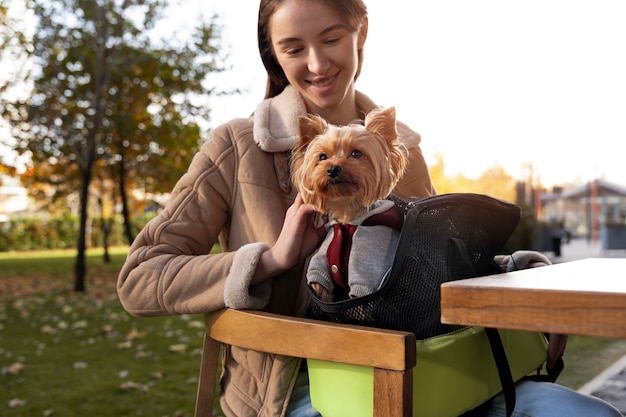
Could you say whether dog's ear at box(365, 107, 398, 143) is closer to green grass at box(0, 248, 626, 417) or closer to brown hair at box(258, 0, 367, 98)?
brown hair at box(258, 0, 367, 98)

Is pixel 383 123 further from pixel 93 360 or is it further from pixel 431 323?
pixel 93 360

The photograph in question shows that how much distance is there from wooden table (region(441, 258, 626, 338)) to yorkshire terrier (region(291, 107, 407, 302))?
1.28ft

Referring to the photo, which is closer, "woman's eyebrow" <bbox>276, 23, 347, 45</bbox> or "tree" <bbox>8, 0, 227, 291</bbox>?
"woman's eyebrow" <bbox>276, 23, 347, 45</bbox>

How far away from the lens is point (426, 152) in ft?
Result: 8.42

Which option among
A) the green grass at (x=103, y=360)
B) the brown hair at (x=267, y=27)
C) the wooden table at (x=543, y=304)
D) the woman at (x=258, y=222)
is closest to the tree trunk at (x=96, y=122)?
the green grass at (x=103, y=360)

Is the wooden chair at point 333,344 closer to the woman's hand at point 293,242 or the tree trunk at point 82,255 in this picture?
the woman's hand at point 293,242

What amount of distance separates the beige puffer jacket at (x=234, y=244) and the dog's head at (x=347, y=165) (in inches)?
11.9

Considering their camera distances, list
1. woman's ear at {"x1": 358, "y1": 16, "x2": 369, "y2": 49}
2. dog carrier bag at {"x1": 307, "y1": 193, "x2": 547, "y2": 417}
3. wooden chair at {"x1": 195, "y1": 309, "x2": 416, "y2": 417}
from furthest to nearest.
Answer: woman's ear at {"x1": 358, "y1": 16, "x2": 369, "y2": 49}
dog carrier bag at {"x1": 307, "y1": 193, "x2": 547, "y2": 417}
wooden chair at {"x1": 195, "y1": 309, "x2": 416, "y2": 417}

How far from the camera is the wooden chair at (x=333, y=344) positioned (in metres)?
1.40

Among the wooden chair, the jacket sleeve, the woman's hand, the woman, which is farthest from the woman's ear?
the wooden chair

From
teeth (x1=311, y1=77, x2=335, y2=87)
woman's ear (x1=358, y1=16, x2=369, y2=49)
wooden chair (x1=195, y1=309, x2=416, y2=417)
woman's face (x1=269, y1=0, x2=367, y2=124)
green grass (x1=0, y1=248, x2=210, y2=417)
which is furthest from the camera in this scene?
green grass (x1=0, y1=248, x2=210, y2=417)

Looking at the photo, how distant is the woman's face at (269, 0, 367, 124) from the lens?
2.04 metres

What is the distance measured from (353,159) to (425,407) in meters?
0.61

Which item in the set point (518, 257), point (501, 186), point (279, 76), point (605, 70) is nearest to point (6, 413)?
point (279, 76)
